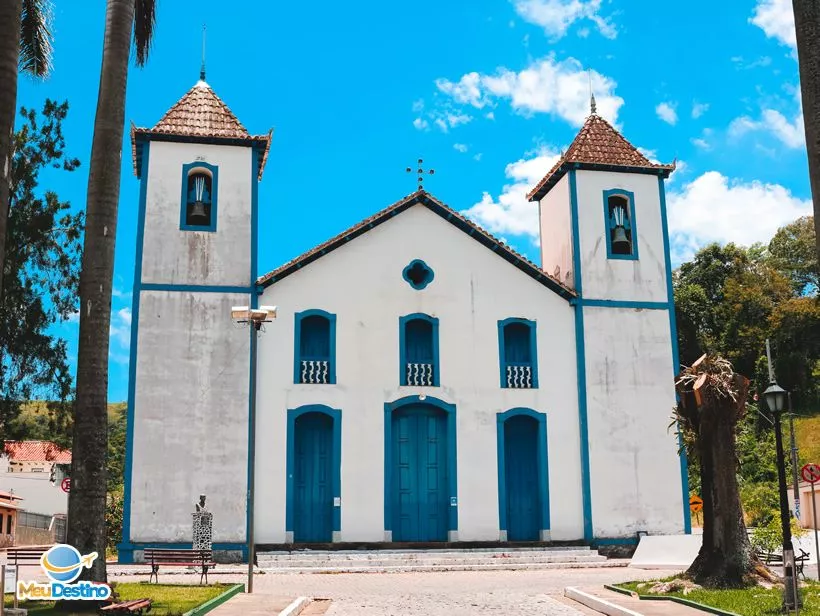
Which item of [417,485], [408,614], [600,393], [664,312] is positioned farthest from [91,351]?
[664,312]

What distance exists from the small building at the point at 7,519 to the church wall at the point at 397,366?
70.1ft

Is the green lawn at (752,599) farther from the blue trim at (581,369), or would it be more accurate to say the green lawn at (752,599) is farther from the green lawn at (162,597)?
the blue trim at (581,369)

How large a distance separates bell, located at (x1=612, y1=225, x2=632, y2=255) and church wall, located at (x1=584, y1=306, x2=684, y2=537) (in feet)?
5.45

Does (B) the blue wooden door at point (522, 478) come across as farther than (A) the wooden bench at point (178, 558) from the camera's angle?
Yes

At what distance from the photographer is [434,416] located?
23.7 metres

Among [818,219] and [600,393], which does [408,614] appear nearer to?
[818,219]

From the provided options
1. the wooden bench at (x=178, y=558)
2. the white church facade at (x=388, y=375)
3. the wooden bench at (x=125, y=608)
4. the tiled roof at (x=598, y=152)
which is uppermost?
the tiled roof at (x=598, y=152)

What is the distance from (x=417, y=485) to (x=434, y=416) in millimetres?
1715

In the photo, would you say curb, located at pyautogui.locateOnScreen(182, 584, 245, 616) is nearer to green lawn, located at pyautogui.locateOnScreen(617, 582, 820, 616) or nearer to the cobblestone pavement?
the cobblestone pavement

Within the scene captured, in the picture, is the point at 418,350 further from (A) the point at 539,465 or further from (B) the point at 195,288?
(B) the point at 195,288

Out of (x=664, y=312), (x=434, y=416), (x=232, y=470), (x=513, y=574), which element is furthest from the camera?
(x=664, y=312)

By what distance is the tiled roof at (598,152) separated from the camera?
2589 centimetres

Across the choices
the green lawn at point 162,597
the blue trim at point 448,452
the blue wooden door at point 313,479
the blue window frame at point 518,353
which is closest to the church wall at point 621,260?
the blue window frame at point 518,353

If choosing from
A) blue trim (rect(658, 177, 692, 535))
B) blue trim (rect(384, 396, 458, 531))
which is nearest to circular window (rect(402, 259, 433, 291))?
blue trim (rect(384, 396, 458, 531))
